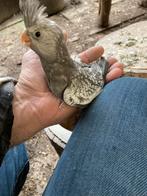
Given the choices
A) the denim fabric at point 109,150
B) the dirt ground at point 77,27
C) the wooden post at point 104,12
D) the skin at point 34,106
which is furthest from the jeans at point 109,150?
the wooden post at point 104,12

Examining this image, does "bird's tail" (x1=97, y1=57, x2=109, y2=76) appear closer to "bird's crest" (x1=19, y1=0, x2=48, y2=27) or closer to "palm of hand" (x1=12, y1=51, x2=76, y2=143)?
"palm of hand" (x1=12, y1=51, x2=76, y2=143)

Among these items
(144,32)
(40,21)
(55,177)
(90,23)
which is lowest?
(90,23)

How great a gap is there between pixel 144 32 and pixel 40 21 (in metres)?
1.18

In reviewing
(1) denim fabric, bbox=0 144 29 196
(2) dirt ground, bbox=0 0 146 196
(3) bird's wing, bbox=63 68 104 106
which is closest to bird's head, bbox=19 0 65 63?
(3) bird's wing, bbox=63 68 104 106

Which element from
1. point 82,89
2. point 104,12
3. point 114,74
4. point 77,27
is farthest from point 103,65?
point 77,27

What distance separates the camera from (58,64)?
87 cm

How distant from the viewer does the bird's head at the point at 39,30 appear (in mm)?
800

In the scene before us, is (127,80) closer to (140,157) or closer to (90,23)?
(140,157)

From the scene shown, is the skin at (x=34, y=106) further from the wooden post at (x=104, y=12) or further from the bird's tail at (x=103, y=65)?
the wooden post at (x=104, y=12)

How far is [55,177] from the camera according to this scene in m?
0.81

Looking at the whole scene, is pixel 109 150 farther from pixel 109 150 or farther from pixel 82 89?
pixel 82 89

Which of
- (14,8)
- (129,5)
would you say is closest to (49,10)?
(14,8)

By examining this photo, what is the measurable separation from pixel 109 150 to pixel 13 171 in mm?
354

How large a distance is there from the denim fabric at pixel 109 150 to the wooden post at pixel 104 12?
131cm
